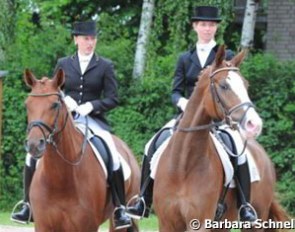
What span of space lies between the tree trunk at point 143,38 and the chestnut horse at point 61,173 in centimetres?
887

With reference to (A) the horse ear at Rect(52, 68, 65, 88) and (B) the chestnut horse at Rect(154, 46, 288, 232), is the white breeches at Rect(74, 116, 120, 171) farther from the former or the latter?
(B) the chestnut horse at Rect(154, 46, 288, 232)

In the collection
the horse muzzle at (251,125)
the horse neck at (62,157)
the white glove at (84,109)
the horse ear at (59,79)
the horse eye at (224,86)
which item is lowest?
the horse neck at (62,157)

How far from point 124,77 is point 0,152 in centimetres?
288

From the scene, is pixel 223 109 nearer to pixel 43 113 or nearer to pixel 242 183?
pixel 242 183

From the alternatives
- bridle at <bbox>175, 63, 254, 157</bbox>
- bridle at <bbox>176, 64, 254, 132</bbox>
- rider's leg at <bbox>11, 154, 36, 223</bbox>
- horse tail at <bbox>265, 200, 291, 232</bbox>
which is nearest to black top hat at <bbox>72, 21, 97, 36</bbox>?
rider's leg at <bbox>11, 154, 36, 223</bbox>

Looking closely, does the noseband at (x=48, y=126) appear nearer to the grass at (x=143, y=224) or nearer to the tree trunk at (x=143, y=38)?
the grass at (x=143, y=224)

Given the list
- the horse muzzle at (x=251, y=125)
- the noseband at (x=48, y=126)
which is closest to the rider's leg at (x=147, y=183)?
the noseband at (x=48, y=126)

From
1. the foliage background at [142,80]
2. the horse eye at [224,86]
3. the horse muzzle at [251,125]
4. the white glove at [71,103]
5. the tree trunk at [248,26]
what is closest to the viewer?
the horse muzzle at [251,125]

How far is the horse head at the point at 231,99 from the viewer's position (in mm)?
8648

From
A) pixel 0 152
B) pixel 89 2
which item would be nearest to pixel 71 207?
pixel 0 152

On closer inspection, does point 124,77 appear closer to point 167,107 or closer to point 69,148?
point 167,107

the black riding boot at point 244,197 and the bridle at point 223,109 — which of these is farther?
the black riding boot at point 244,197

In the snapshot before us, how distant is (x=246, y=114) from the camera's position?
8.68 meters

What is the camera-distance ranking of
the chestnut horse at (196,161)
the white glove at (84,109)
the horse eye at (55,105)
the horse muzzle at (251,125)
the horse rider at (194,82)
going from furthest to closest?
the white glove at (84,109)
the horse rider at (194,82)
the horse eye at (55,105)
the chestnut horse at (196,161)
the horse muzzle at (251,125)
